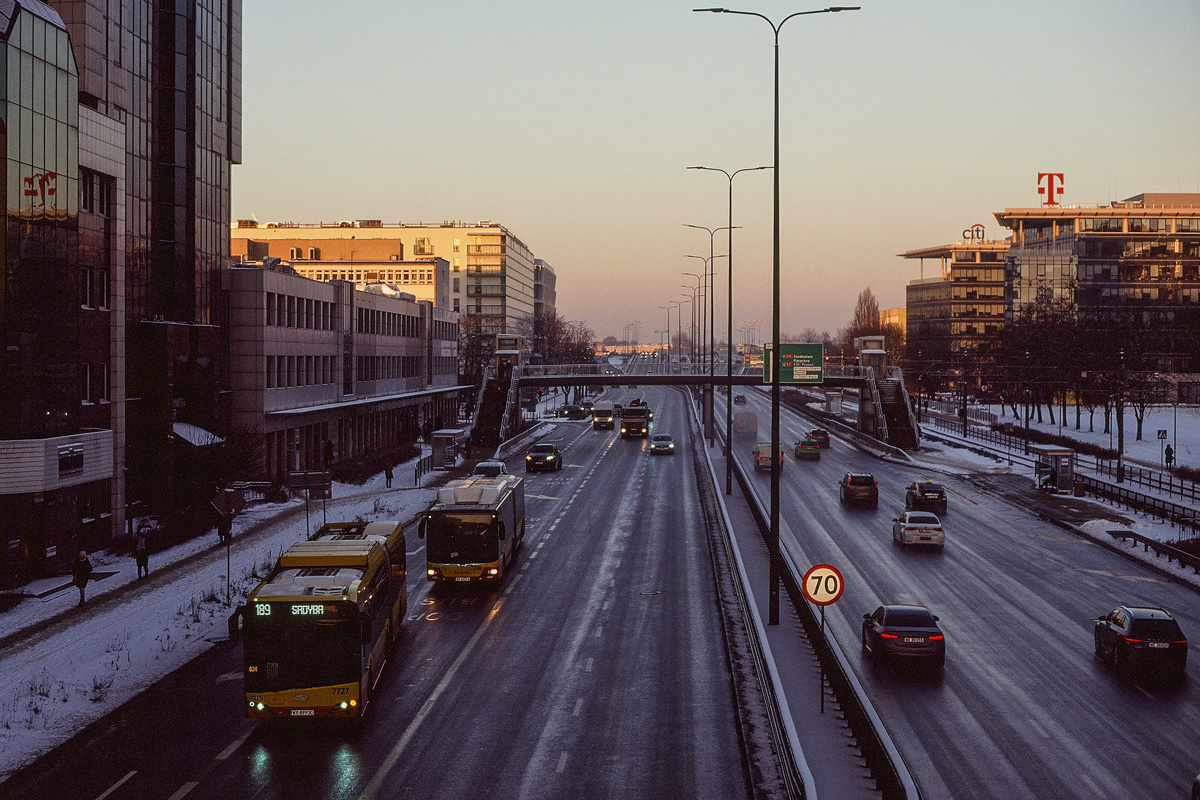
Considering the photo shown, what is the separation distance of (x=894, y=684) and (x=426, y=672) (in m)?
9.61

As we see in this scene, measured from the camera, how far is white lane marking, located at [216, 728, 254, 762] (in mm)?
16609

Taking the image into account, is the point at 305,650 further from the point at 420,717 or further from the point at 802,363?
the point at 802,363

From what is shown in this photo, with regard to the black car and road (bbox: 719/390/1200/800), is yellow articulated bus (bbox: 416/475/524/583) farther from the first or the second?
the black car

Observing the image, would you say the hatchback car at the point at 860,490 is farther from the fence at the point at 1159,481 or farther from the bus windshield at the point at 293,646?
the bus windshield at the point at 293,646

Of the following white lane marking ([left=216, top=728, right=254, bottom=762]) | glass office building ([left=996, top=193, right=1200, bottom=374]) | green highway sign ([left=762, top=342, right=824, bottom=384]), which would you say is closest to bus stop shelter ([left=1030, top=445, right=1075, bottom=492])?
green highway sign ([left=762, top=342, right=824, bottom=384])

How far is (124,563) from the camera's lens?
3531 centimetres

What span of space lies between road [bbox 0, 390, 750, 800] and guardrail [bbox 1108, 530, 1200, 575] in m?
15.9

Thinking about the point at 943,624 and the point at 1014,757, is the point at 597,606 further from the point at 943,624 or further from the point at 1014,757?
the point at 1014,757

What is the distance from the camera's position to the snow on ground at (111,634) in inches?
740

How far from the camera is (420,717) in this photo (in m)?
18.6

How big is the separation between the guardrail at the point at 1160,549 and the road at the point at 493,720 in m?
15.9

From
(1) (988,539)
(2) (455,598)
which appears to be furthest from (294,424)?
(1) (988,539)

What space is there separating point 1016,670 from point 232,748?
15617mm

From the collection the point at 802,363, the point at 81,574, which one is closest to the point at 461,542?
the point at 81,574
